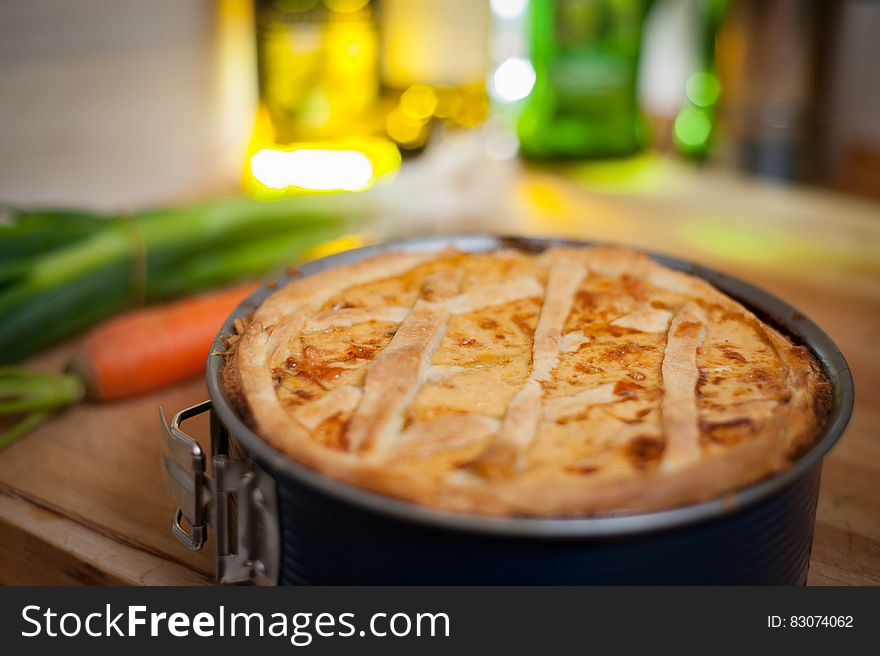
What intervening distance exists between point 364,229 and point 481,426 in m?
1.21

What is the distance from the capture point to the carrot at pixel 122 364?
1357mm

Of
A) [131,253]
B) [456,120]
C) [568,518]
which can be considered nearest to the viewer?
[568,518]

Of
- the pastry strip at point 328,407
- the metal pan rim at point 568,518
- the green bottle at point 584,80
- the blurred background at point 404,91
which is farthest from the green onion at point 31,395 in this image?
the green bottle at point 584,80

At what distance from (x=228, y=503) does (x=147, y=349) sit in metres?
0.61

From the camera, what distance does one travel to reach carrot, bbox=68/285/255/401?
1.43m

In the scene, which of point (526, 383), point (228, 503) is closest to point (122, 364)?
point (228, 503)

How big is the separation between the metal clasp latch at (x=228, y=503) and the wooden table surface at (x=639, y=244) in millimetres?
153

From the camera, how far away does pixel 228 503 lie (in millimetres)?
913

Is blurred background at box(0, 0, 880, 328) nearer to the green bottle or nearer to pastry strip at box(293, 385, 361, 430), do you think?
the green bottle

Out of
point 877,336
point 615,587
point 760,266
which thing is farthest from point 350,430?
point 760,266

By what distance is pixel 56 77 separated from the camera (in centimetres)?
207

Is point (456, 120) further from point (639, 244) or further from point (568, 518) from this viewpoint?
point (568, 518)

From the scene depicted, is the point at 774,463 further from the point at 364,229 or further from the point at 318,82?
the point at 318,82

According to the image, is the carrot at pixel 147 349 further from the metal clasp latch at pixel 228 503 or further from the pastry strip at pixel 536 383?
the pastry strip at pixel 536 383
